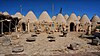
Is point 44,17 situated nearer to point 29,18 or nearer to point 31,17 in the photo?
point 31,17

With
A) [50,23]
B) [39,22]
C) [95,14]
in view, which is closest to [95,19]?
[95,14]

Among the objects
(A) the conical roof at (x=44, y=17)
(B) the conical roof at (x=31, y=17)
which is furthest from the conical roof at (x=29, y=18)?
(A) the conical roof at (x=44, y=17)

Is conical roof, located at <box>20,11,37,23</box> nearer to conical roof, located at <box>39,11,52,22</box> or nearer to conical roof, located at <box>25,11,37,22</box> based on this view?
conical roof, located at <box>25,11,37,22</box>

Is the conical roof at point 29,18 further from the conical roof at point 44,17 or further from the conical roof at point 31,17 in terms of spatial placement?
the conical roof at point 44,17

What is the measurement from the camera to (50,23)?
2459cm

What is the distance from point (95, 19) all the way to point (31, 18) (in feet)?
51.9

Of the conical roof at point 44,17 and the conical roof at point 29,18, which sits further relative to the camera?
the conical roof at point 44,17

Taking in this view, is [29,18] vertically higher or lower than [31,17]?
lower

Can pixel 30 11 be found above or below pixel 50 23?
above

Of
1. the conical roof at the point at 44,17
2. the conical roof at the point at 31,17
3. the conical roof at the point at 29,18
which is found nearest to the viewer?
the conical roof at the point at 29,18

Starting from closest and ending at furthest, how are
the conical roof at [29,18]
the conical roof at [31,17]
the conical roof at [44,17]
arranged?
1. the conical roof at [29,18]
2. the conical roof at [31,17]
3. the conical roof at [44,17]

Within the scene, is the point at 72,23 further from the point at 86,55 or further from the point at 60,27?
the point at 86,55

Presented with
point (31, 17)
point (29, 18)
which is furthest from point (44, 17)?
point (29, 18)

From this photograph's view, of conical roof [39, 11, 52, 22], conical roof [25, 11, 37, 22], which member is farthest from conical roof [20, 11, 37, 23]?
conical roof [39, 11, 52, 22]
